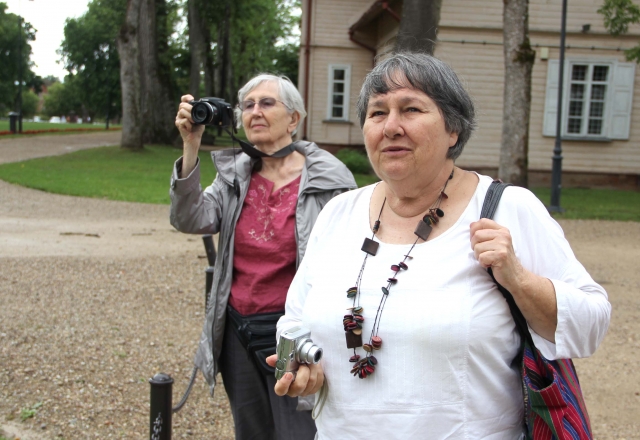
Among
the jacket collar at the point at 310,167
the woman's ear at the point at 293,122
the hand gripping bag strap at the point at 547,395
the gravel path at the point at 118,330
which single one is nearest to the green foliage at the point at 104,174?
the gravel path at the point at 118,330

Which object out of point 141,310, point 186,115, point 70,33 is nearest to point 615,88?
point 141,310

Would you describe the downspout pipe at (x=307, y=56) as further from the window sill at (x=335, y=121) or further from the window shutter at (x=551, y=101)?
the window shutter at (x=551, y=101)

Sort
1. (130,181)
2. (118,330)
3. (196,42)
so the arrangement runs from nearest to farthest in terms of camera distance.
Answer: (118,330), (130,181), (196,42)

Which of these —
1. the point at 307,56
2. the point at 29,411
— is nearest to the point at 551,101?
the point at 307,56

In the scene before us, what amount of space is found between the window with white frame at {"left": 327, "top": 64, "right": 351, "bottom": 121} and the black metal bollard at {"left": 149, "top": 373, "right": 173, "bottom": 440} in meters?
23.8

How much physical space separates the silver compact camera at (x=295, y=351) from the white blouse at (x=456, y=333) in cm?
11

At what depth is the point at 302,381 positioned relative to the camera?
2082 millimetres

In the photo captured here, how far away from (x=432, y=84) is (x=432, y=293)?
23.9 inches

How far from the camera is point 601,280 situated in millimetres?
8938

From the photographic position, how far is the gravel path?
4.84 metres

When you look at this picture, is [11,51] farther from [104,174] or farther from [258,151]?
[258,151]

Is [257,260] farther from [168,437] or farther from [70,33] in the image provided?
[70,33]

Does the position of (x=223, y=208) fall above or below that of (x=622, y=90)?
below

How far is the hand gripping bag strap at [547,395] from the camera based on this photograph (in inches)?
73.6
